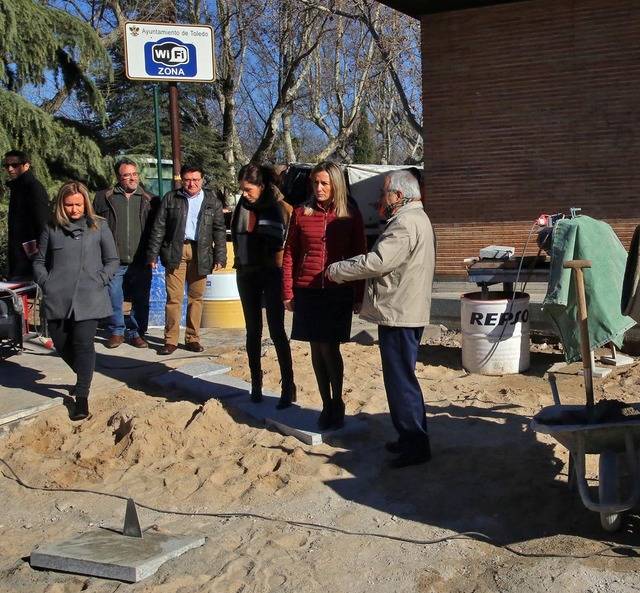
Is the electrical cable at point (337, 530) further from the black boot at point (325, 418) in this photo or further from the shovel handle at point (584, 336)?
the black boot at point (325, 418)

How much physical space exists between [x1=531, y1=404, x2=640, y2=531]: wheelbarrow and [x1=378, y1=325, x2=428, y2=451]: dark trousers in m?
1.07

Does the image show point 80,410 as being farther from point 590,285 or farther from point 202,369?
point 590,285

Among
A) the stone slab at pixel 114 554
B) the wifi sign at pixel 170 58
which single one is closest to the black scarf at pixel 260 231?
the stone slab at pixel 114 554

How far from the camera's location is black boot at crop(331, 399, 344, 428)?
559cm

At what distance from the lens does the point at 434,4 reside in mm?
14867

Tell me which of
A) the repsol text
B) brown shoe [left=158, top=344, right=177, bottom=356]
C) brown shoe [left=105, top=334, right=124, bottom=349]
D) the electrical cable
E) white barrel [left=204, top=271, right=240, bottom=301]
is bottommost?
the electrical cable

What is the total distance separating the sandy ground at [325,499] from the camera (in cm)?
378

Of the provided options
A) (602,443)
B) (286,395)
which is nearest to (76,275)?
(286,395)

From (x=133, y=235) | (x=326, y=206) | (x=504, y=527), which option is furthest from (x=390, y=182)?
(x=133, y=235)

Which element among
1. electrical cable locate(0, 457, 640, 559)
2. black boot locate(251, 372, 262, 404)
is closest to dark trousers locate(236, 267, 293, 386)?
black boot locate(251, 372, 262, 404)

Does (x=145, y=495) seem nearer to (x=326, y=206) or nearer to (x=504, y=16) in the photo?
(x=326, y=206)

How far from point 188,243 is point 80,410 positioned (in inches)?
89.5

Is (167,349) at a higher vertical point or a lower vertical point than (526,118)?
lower

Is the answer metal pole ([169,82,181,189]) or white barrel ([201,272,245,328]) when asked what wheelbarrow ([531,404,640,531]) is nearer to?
white barrel ([201,272,245,328])
